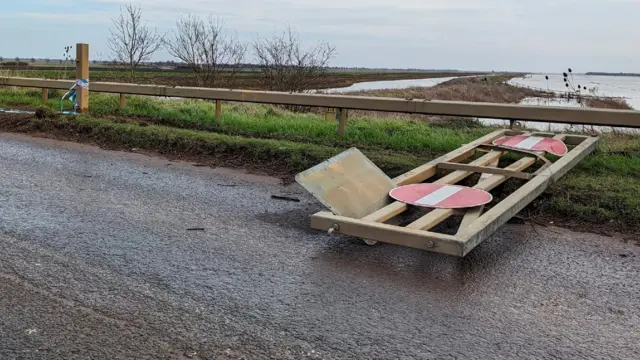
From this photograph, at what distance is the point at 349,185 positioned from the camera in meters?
5.17

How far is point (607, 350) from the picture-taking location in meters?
3.15

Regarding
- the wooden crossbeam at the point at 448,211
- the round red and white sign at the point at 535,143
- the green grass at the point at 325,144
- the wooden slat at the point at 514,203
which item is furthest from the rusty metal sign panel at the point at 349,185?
the round red and white sign at the point at 535,143

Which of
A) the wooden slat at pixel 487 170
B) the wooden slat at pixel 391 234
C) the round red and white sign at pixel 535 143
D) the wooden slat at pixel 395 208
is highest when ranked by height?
the round red and white sign at pixel 535 143

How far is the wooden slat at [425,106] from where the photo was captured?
24.5ft

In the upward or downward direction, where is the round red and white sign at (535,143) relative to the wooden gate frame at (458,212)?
upward

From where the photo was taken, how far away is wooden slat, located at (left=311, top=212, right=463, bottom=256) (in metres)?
4.00

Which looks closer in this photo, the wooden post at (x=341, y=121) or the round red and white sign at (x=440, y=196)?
the round red and white sign at (x=440, y=196)

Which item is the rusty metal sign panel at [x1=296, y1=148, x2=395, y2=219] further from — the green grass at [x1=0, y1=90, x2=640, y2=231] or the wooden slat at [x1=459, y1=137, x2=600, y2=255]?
the green grass at [x1=0, y1=90, x2=640, y2=231]

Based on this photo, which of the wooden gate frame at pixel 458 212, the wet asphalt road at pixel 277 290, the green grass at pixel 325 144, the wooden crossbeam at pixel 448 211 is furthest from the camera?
the green grass at pixel 325 144

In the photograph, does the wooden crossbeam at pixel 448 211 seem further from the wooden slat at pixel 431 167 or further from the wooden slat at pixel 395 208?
the wooden slat at pixel 431 167

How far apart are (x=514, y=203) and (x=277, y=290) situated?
2.10 metres

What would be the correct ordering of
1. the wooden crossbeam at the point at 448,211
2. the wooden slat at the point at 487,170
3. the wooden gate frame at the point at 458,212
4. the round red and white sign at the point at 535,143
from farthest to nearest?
1. the round red and white sign at the point at 535,143
2. the wooden slat at the point at 487,170
3. the wooden crossbeam at the point at 448,211
4. the wooden gate frame at the point at 458,212

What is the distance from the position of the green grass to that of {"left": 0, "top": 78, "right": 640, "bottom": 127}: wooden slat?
0.41 m

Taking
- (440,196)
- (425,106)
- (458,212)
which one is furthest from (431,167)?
(425,106)
